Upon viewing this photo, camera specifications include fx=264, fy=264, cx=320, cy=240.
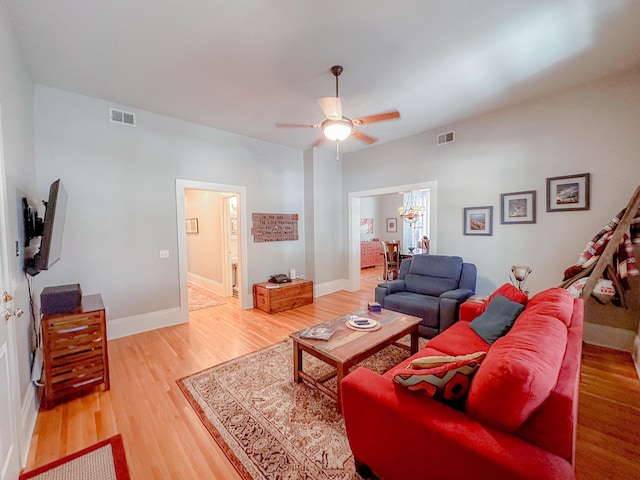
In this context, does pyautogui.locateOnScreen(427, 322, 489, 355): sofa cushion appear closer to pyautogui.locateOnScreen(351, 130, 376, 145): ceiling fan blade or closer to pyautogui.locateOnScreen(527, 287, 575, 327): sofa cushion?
pyautogui.locateOnScreen(527, 287, 575, 327): sofa cushion

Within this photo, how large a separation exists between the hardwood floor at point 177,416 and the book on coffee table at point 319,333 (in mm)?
963

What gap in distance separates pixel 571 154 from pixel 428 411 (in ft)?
12.2

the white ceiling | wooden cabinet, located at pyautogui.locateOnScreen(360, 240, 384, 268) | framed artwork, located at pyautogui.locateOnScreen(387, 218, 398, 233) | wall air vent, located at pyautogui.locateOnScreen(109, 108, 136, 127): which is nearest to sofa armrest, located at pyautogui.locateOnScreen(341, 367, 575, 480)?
the white ceiling

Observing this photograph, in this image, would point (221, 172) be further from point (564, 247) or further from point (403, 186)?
point (564, 247)

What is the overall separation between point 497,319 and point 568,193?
2208 millimetres

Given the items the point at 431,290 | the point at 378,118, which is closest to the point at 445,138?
the point at 378,118

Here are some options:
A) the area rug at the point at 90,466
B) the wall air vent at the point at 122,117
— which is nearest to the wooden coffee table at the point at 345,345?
the area rug at the point at 90,466

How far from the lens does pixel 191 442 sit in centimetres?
178

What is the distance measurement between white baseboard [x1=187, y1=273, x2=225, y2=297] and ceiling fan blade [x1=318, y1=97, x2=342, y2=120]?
4.24 m

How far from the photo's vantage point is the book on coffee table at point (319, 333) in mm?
2230

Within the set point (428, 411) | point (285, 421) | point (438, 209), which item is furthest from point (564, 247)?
point (285, 421)

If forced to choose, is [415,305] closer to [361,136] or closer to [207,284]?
[361,136]

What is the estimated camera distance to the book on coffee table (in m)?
2.23

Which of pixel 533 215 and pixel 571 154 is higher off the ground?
pixel 571 154
